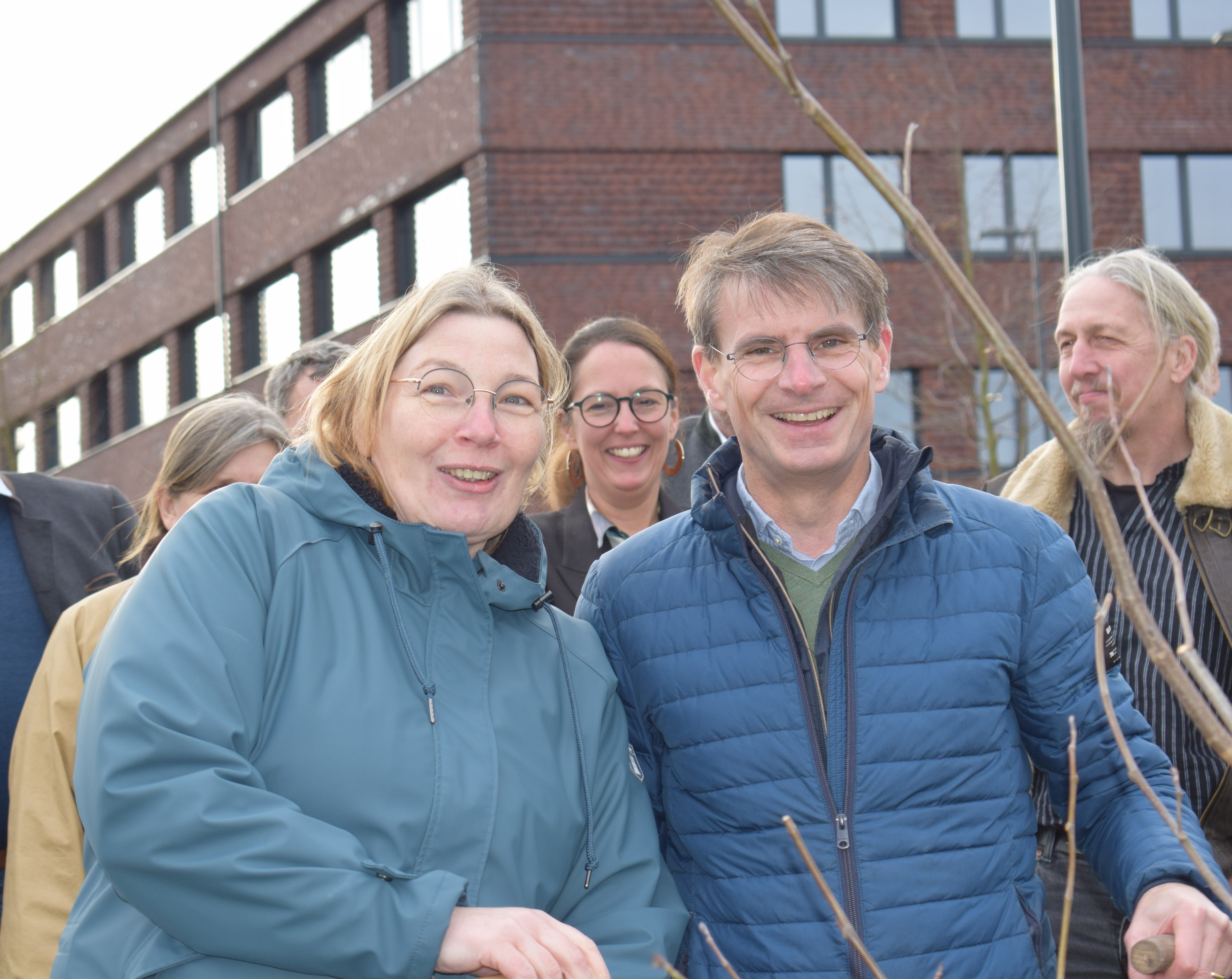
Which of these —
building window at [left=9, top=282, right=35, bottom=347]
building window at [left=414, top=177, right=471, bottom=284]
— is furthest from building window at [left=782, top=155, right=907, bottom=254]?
building window at [left=9, top=282, right=35, bottom=347]

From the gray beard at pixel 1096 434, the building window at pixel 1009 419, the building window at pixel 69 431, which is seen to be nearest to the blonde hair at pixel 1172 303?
the gray beard at pixel 1096 434

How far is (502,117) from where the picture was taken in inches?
658

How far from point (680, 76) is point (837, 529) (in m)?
15.6

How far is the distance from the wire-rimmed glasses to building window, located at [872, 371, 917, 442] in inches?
593

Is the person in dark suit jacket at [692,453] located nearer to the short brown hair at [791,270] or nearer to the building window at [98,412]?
the short brown hair at [791,270]

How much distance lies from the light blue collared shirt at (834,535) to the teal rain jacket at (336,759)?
1.42 ft

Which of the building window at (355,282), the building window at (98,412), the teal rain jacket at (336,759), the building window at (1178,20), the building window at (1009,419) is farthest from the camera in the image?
the building window at (98,412)

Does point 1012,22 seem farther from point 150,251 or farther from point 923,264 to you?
point 150,251

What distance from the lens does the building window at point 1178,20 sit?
1873 centimetres

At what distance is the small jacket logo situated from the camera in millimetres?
2355

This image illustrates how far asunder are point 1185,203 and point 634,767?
18.9 metres

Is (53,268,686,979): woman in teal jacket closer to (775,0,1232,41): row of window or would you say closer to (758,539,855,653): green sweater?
(758,539,855,653): green sweater

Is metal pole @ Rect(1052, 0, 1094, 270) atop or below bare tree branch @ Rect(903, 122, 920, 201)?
atop

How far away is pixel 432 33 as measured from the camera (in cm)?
1795
